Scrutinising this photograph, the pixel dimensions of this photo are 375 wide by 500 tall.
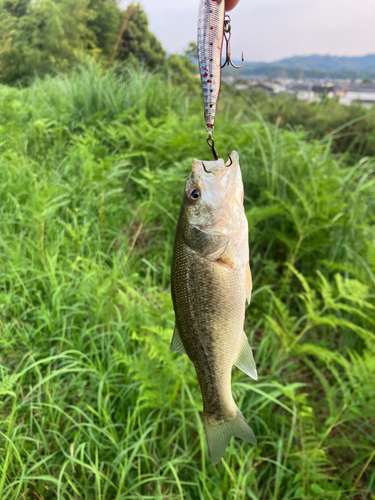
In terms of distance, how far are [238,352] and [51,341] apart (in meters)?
1.81

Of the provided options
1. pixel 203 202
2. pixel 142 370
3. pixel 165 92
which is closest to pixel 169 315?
pixel 142 370

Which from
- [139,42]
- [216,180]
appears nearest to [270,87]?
[139,42]

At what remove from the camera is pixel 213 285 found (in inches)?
35.2

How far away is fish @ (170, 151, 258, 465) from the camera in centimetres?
88

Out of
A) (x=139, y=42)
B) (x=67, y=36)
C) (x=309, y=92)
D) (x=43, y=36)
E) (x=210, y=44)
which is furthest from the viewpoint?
(x=139, y=42)

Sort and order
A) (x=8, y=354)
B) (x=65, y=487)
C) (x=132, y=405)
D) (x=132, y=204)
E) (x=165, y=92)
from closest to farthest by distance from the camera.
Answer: (x=65, y=487) → (x=132, y=405) → (x=8, y=354) → (x=132, y=204) → (x=165, y=92)

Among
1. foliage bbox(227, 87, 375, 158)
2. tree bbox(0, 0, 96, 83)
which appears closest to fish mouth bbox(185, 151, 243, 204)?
foliage bbox(227, 87, 375, 158)

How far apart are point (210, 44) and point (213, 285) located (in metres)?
0.60

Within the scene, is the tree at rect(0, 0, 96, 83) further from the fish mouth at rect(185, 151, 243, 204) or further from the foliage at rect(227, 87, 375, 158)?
the fish mouth at rect(185, 151, 243, 204)

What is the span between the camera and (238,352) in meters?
0.94

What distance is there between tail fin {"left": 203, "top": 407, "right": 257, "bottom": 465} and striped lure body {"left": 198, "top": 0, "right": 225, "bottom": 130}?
87 centimetres

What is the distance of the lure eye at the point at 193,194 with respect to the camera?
3.05 ft

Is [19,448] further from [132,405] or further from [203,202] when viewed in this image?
[203,202]

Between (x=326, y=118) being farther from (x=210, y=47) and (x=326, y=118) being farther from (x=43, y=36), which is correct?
(x=43, y=36)
